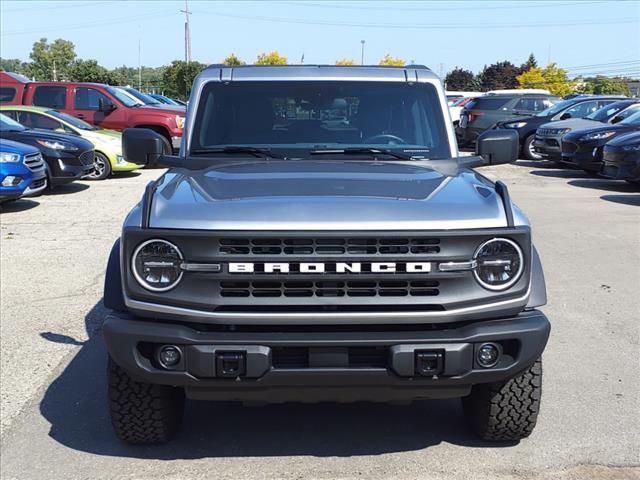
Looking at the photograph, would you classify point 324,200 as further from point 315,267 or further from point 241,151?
point 241,151

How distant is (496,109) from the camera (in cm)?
2231

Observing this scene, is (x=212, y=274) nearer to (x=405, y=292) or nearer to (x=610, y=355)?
(x=405, y=292)

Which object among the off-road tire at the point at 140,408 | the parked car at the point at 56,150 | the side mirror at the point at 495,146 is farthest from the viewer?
the parked car at the point at 56,150

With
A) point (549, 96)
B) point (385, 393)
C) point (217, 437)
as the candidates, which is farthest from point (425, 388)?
point (549, 96)

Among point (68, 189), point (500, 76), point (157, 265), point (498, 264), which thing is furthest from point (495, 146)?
point (500, 76)

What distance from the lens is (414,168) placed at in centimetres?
438

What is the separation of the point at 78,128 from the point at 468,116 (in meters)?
11.6

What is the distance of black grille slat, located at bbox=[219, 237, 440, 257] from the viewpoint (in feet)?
10.8

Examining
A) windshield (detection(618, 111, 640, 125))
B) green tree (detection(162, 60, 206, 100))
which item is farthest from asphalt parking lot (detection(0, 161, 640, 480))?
green tree (detection(162, 60, 206, 100))

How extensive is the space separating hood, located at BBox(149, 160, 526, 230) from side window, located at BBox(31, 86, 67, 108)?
53.1 feet

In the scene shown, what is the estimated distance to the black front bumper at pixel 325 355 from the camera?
129 inches

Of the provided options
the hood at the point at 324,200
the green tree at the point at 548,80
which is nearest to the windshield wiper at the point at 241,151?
the hood at the point at 324,200

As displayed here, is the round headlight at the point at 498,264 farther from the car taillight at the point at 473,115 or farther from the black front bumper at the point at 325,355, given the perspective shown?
the car taillight at the point at 473,115

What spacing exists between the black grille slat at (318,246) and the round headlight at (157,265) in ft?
0.74
